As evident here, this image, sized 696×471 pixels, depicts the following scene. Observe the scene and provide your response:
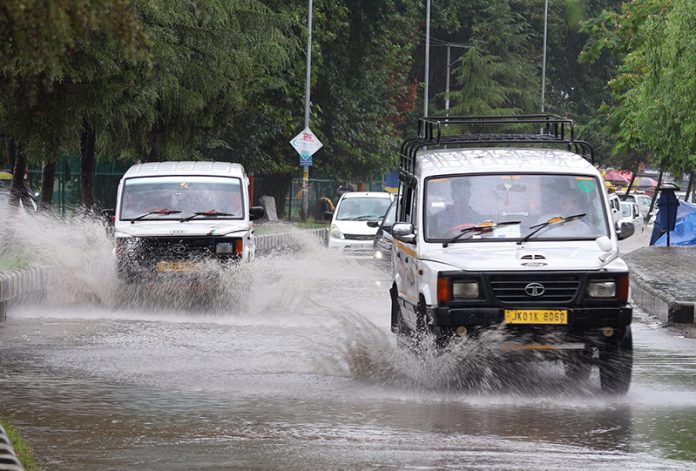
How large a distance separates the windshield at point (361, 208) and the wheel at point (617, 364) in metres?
19.6

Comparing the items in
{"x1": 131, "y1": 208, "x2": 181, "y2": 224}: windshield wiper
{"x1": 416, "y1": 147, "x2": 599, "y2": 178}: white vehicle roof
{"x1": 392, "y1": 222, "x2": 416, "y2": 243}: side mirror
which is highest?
{"x1": 416, "y1": 147, "x2": 599, "y2": 178}: white vehicle roof

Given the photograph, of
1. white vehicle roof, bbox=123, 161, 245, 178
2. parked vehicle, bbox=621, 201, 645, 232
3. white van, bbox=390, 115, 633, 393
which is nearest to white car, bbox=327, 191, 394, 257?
white vehicle roof, bbox=123, 161, 245, 178

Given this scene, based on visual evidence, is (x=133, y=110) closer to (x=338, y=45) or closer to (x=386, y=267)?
(x=386, y=267)

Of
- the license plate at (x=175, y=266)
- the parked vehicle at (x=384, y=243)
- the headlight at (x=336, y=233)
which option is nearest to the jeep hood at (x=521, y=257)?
the license plate at (x=175, y=266)

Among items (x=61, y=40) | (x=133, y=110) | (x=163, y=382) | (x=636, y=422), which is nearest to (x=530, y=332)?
(x=636, y=422)

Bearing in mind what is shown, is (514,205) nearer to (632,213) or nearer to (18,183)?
(18,183)

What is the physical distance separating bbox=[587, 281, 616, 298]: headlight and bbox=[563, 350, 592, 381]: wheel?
0.50 metres

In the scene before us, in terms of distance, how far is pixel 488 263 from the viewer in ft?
39.8

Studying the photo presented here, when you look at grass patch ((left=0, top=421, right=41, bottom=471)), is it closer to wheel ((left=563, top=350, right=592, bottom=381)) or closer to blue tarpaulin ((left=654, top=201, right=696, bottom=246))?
wheel ((left=563, top=350, right=592, bottom=381))

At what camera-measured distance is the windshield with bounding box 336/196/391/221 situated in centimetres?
3186

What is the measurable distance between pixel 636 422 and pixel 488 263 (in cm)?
211

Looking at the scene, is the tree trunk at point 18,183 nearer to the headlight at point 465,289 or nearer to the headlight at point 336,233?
the headlight at point 336,233

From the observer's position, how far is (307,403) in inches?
449

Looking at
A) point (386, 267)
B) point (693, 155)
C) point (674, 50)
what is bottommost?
point (386, 267)
